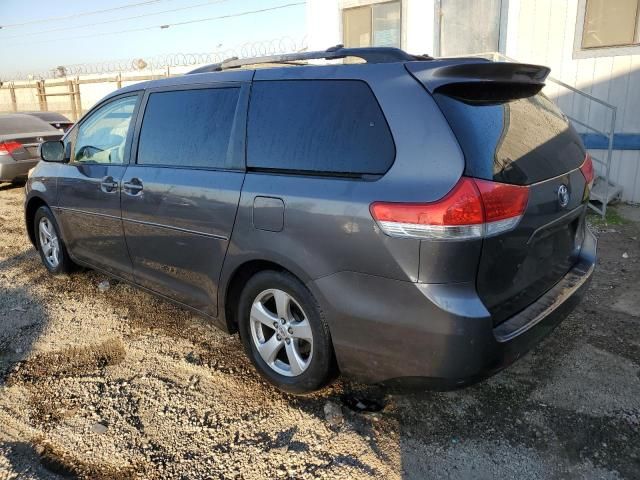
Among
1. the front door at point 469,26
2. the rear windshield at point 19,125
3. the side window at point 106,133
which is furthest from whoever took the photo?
the rear windshield at point 19,125

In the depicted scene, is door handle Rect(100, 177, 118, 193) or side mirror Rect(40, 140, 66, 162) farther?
side mirror Rect(40, 140, 66, 162)

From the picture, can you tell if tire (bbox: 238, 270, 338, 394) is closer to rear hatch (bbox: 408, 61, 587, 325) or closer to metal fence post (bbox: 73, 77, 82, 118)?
rear hatch (bbox: 408, 61, 587, 325)

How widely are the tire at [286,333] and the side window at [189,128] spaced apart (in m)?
0.82

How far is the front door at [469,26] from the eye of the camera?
26.1 feet

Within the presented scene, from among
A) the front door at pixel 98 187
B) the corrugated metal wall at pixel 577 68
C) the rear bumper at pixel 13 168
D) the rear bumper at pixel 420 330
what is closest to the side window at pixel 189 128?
the front door at pixel 98 187

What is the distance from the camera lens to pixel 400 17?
344 inches

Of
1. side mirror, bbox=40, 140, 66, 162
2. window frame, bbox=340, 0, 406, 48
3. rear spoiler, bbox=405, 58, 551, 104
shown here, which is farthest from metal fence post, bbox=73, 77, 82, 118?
rear spoiler, bbox=405, 58, 551, 104

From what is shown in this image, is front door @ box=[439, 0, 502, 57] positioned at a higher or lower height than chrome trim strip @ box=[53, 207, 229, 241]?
higher

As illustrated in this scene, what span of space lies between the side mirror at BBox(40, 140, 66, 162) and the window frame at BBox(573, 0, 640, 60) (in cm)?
688

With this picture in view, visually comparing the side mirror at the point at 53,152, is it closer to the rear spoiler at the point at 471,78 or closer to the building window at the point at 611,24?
the rear spoiler at the point at 471,78

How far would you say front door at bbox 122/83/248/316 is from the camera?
120 inches

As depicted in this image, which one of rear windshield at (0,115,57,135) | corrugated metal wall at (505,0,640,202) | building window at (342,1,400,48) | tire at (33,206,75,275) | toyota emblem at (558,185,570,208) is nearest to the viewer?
toyota emblem at (558,185,570,208)

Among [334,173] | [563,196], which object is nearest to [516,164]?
[563,196]

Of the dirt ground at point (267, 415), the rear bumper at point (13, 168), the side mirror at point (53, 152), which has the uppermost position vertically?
the side mirror at point (53, 152)
